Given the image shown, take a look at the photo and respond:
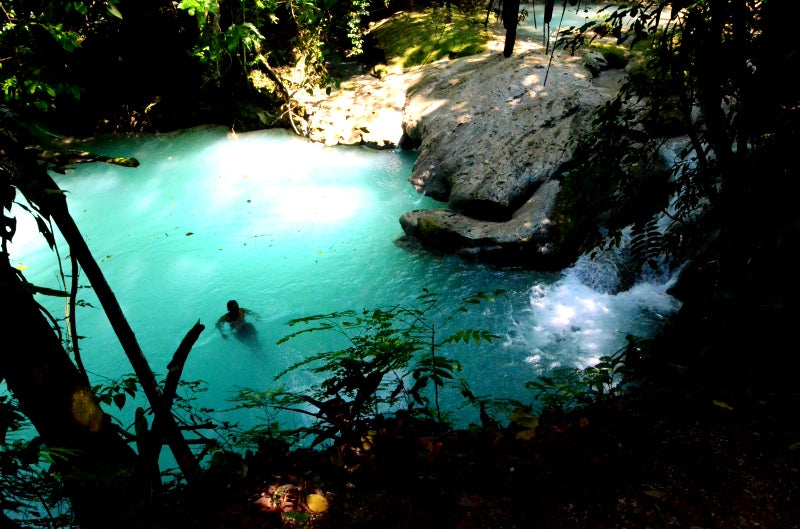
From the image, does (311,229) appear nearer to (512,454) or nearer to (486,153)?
(486,153)

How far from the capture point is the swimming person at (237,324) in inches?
258

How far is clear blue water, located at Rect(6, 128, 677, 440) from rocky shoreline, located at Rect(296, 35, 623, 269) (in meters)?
0.45

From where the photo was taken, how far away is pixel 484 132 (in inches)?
A: 364

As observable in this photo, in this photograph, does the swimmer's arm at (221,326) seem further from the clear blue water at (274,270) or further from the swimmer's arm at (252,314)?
the swimmer's arm at (252,314)

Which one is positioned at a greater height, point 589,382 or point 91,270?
point 91,270

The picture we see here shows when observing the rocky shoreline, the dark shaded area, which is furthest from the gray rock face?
the dark shaded area

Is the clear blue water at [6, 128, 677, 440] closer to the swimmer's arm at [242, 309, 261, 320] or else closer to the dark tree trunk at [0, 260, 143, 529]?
the swimmer's arm at [242, 309, 261, 320]

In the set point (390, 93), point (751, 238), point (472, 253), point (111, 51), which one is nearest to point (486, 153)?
point (472, 253)

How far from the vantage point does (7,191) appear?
1625 mm

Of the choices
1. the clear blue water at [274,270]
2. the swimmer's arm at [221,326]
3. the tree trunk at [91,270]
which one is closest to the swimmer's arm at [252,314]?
the clear blue water at [274,270]

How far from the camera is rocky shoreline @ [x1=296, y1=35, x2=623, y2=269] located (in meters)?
7.39

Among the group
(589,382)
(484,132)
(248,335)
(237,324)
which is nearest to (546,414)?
(589,382)

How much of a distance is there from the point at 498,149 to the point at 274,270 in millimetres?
4730

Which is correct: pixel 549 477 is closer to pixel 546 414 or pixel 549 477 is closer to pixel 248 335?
pixel 546 414
